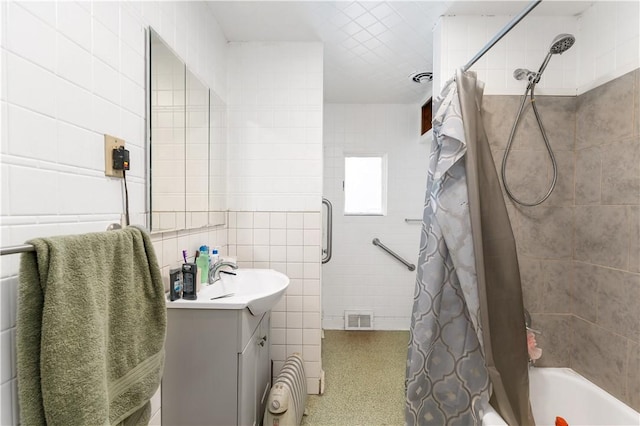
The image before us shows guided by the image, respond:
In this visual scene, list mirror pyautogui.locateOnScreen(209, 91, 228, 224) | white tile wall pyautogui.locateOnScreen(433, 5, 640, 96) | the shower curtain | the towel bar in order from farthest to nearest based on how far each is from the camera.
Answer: mirror pyautogui.locateOnScreen(209, 91, 228, 224) < white tile wall pyautogui.locateOnScreen(433, 5, 640, 96) < the shower curtain < the towel bar

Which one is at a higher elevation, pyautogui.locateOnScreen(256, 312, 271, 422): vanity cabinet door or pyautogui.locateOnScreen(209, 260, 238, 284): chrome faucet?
pyautogui.locateOnScreen(209, 260, 238, 284): chrome faucet

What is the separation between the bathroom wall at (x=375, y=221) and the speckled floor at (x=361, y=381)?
1.23 ft

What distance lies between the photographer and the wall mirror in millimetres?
1218

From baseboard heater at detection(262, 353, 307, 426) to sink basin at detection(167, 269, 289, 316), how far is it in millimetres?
492

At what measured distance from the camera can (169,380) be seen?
1259mm

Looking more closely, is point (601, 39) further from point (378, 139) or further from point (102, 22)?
point (102, 22)

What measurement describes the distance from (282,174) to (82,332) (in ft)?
5.17

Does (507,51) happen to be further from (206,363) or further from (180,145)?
(206,363)

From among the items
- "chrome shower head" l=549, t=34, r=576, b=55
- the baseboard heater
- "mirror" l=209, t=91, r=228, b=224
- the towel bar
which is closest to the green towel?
the towel bar

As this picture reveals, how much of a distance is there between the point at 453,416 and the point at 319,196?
1461mm

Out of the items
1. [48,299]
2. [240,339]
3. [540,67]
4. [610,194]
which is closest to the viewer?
[48,299]

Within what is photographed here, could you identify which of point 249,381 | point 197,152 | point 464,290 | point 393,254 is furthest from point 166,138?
point 393,254

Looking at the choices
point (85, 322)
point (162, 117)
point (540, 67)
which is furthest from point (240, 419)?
point (540, 67)

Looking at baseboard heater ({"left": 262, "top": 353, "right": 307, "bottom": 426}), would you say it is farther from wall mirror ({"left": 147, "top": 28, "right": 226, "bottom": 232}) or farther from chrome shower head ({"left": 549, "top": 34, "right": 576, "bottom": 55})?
chrome shower head ({"left": 549, "top": 34, "right": 576, "bottom": 55})
